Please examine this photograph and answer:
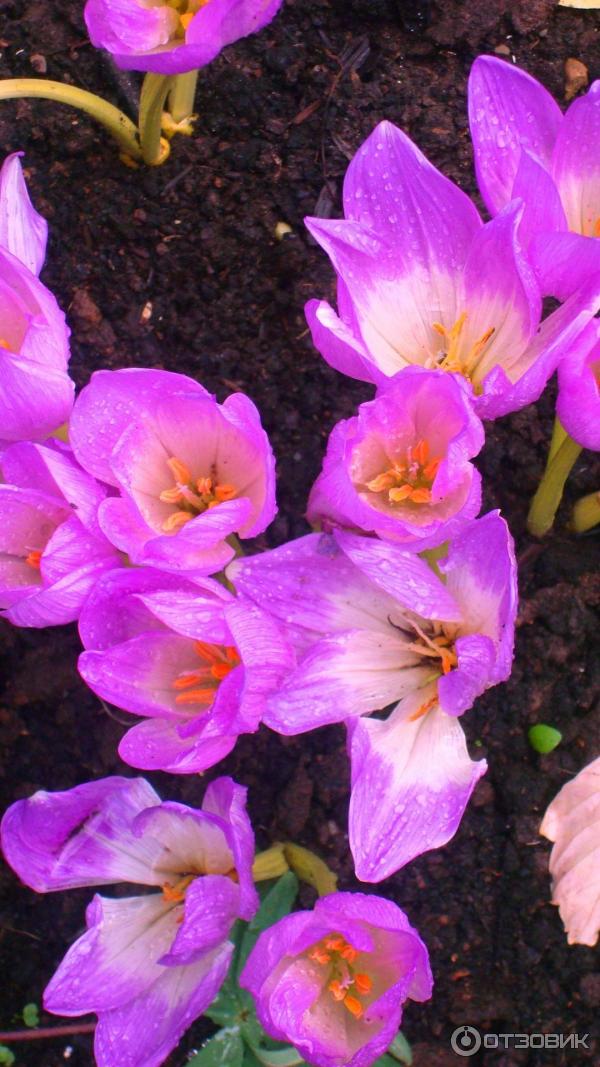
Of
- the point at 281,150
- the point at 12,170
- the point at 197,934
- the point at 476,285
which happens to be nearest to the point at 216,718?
the point at 197,934

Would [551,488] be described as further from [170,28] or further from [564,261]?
[170,28]

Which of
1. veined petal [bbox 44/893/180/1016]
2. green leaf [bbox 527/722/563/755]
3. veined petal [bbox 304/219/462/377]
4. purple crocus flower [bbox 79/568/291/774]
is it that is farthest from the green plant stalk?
veined petal [bbox 44/893/180/1016]

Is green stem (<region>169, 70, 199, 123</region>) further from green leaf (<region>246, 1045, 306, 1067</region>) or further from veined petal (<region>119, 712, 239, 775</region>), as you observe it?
green leaf (<region>246, 1045, 306, 1067</region>)

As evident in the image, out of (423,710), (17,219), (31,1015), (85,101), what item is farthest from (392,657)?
(85,101)

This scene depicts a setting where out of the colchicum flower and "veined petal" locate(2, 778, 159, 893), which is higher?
"veined petal" locate(2, 778, 159, 893)

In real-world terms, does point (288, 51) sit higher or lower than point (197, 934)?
higher

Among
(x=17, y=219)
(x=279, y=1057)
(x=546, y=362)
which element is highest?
(x=546, y=362)

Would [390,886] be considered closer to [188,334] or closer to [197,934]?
[197,934]
